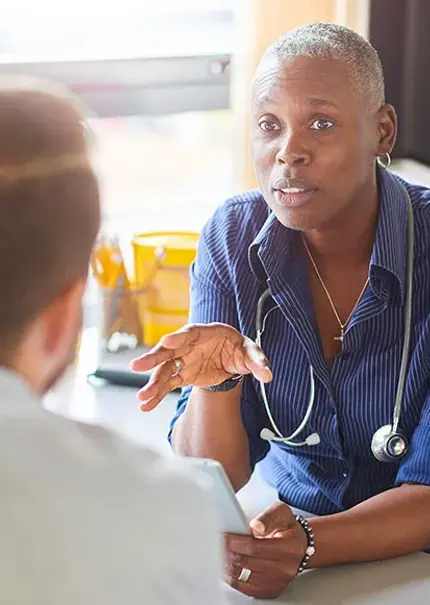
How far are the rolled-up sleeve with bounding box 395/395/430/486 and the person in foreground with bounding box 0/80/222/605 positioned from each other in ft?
2.28

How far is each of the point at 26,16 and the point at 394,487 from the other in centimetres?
151

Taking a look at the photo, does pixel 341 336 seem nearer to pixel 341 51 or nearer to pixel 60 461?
pixel 341 51

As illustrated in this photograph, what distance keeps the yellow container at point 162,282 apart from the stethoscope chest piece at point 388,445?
2.39 ft

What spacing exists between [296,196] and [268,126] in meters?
0.12

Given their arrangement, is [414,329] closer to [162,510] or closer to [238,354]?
[238,354]

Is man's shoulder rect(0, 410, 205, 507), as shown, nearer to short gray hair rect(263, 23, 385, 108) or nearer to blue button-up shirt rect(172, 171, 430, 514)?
blue button-up shirt rect(172, 171, 430, 514)

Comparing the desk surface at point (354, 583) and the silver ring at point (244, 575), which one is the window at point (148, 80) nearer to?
the desk surface at point (354, 583)

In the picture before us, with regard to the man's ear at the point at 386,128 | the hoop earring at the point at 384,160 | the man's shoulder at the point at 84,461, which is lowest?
the hoop earring at the point at 384,160

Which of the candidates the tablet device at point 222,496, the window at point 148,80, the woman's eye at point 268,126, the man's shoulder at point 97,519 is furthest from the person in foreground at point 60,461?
the window at point 148,80

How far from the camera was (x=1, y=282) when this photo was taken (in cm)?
77

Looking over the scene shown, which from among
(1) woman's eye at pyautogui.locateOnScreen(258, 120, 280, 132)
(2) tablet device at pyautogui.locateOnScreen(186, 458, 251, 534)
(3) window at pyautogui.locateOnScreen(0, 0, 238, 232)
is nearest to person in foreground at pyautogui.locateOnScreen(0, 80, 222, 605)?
(2) tablet device at pyautogui.locateOnScreen(186, 458, 251, 534)

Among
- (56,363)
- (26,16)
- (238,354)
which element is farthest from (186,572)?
(26,16)

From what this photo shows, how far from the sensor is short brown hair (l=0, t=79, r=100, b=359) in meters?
0.75

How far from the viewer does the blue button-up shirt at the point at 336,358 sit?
151cm
